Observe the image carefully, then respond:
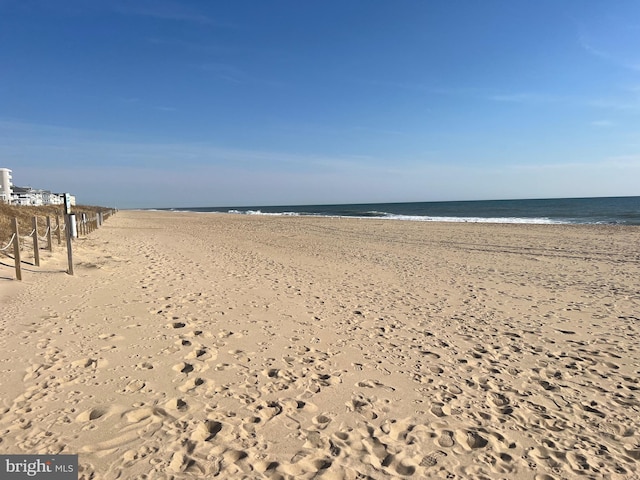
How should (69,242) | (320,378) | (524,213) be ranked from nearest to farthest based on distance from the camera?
(320,378) < (69,242) < (524,213)

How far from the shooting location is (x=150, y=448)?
290cm

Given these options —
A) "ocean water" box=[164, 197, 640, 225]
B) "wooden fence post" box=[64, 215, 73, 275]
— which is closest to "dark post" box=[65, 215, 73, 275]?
"wooden fence post" box=[64, 215, 73, 275]

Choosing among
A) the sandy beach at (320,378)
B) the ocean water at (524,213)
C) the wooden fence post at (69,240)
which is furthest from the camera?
the ocean water at (524,213)

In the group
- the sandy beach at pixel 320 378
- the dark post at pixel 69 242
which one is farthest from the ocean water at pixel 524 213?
the dark post at pixel 69 242

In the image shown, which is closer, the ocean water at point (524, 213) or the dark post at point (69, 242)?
the dark post at point (69, 242)

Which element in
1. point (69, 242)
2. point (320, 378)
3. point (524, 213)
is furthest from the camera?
point (524, 213)

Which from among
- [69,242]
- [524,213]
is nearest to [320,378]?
[69,242]

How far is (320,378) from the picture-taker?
13.6 ft

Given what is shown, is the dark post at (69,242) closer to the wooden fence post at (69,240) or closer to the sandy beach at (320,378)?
the wooden fence post at (69,240)

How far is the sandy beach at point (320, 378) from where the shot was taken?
2.88m

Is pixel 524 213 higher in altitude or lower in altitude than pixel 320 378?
higher

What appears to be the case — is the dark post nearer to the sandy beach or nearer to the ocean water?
the sandy beach

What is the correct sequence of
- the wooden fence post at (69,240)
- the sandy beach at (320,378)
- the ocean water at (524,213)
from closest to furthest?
1. the sandy beach at (320,378)
2. the wooden fence post at (69,240)
3. the ocean water at (524,213)

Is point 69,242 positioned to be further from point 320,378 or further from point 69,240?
point 320,378
